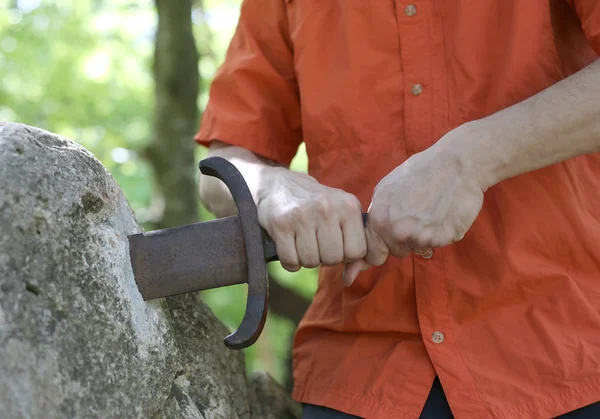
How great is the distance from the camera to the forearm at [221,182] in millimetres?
1920

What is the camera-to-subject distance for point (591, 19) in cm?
164

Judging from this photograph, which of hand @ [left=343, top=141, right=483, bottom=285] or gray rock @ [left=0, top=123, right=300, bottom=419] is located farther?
hand @ [left=343, top=141, right=483, bottom=285]

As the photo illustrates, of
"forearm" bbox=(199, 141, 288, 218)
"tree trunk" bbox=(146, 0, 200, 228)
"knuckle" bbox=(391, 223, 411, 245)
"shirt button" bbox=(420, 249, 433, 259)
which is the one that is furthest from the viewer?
"tree trunk" bbox=(146, 0, 200, 228)

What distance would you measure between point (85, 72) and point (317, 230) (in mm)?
6416

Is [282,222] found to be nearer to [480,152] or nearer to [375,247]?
[375,247]

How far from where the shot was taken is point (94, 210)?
147 centimetres

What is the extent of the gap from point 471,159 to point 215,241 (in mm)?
621

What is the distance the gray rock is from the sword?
1.6 inches

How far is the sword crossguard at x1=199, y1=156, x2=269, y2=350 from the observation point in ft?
4.68

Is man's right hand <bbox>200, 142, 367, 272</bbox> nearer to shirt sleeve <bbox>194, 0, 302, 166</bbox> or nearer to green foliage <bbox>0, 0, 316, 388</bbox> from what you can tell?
shirt sleeve <bbox>194, 0, 302, 166</bbox>

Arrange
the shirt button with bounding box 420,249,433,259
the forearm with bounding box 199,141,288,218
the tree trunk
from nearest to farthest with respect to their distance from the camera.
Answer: the shirt button with bounding box 420,249,433,259, the forearm with bounding box 199,141,288,218, the tree trunk

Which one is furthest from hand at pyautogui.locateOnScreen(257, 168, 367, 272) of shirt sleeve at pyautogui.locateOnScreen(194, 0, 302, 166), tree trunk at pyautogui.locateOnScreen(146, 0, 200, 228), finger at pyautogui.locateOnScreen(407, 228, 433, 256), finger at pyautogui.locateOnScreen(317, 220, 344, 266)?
tree trunk at pyautogui.locateOnScreen(146, 0, 200, 228)

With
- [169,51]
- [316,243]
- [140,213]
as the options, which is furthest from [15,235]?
Answer: [140,213]

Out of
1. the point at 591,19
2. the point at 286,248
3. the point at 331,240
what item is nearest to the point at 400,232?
the point at 331,240
